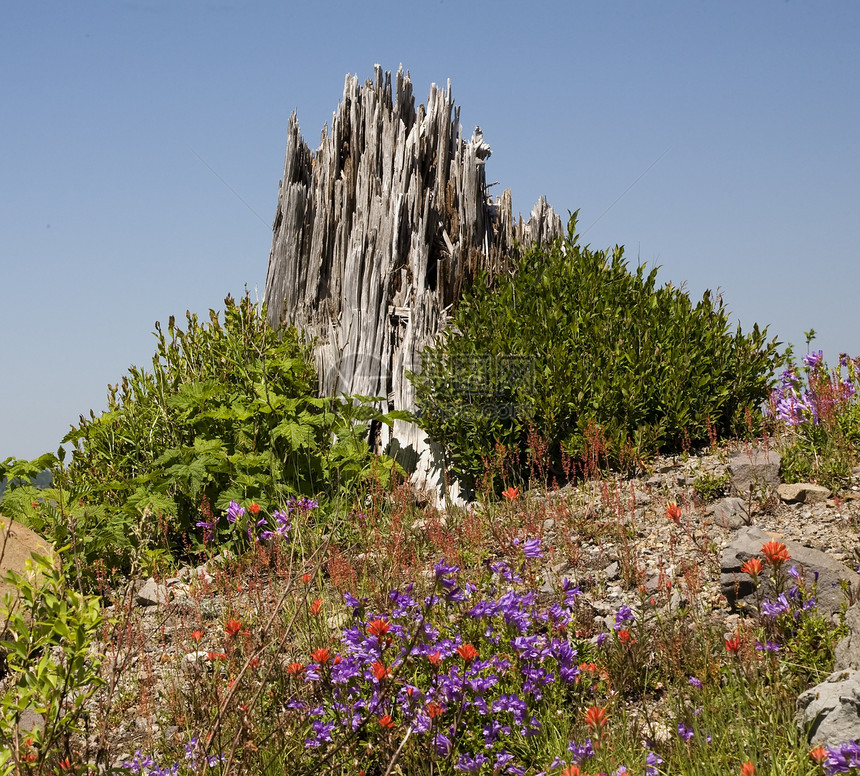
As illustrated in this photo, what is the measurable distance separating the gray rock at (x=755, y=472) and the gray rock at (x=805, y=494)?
0.43 ft

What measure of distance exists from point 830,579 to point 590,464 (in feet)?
9.00

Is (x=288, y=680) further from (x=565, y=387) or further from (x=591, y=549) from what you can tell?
(x=565, y=387)

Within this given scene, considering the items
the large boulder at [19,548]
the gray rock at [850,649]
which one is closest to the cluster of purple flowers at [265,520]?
the large boulder at [19,548]

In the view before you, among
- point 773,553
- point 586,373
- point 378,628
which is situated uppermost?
point 586,373

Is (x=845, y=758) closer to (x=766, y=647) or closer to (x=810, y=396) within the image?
(x=766, y=647)

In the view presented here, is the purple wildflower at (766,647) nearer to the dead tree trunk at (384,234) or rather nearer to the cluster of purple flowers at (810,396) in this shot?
the cluster of purple flowers at (810,396)

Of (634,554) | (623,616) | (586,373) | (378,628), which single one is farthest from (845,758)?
(586,373)

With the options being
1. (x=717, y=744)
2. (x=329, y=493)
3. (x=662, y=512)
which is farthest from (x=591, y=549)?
(x=329, y=493)

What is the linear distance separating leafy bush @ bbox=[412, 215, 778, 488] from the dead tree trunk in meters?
1.04

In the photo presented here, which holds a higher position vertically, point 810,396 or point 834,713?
point 810,396

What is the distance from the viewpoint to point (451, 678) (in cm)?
331

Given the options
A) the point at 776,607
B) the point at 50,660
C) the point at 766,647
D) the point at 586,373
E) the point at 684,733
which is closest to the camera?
the point at 50,660

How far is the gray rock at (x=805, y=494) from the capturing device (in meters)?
5.84

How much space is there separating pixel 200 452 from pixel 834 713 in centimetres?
524
